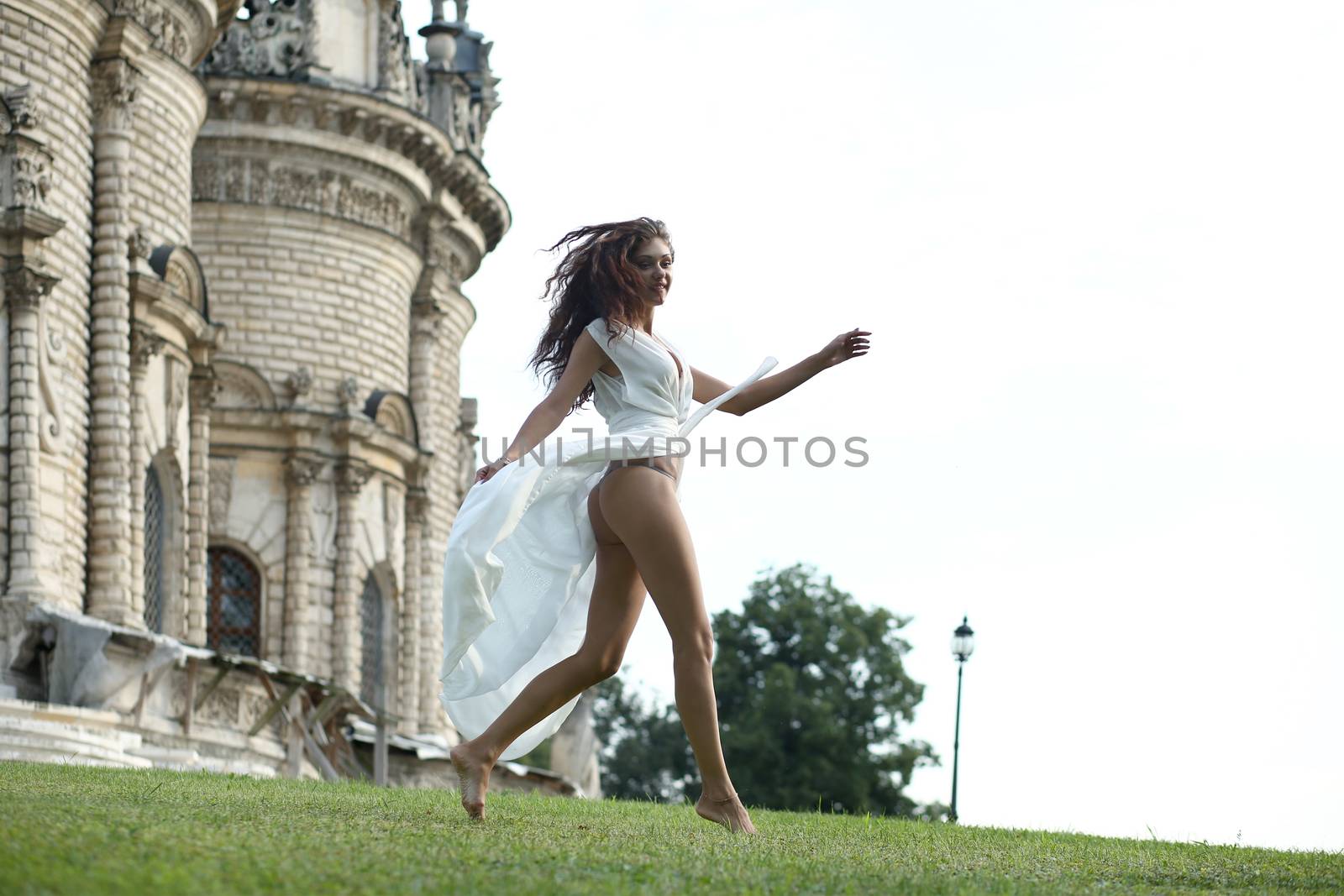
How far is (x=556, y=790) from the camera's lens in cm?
4188

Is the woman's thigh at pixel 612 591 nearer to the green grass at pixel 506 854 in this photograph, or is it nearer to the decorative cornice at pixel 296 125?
the green grass at pixel 506 854

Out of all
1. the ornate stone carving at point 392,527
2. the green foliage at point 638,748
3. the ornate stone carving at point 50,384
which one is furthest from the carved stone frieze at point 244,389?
the green foliage at point 638,748

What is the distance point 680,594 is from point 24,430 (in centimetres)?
1818

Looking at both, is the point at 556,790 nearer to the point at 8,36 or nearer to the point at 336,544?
the point at 336,544

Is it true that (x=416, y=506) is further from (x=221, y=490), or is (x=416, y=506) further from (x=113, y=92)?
(x=113, y=92)

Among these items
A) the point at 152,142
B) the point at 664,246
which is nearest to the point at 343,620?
the point at 152,142

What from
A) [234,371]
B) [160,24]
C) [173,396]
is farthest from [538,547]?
[234,371]

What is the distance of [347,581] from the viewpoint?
38406 millimetres

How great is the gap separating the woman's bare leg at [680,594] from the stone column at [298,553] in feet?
98.4

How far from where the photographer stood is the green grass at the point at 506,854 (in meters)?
5.31

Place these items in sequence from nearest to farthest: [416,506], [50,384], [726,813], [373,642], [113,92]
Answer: [726,813] < [50,384] < [113,92] < [373,642] < [416,506]

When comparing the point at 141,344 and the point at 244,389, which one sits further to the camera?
the point at 244,389

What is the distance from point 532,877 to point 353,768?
94.2ft

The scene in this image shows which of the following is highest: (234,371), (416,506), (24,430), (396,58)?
(396,58)
